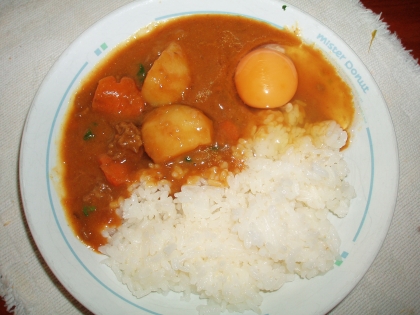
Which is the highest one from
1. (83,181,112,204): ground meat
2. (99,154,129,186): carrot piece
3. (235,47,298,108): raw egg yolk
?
(235,47,298,108): raw egg yolk

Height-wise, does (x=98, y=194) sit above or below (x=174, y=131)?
below

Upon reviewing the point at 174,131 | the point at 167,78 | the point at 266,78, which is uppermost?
the point at 167,78

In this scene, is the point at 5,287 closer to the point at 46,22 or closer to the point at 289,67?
the point at 46,22

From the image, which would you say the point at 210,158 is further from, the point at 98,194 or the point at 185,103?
the point at 98,194

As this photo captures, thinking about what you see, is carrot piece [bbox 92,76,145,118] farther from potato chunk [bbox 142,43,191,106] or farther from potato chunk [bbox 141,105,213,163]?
potato chunk [bbox 141,105,213,163]

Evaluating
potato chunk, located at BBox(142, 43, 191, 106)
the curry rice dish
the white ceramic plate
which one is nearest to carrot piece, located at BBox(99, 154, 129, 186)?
the curry rice dish

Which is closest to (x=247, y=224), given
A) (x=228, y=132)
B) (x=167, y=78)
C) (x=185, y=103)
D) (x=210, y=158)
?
(x=210, y=158)
